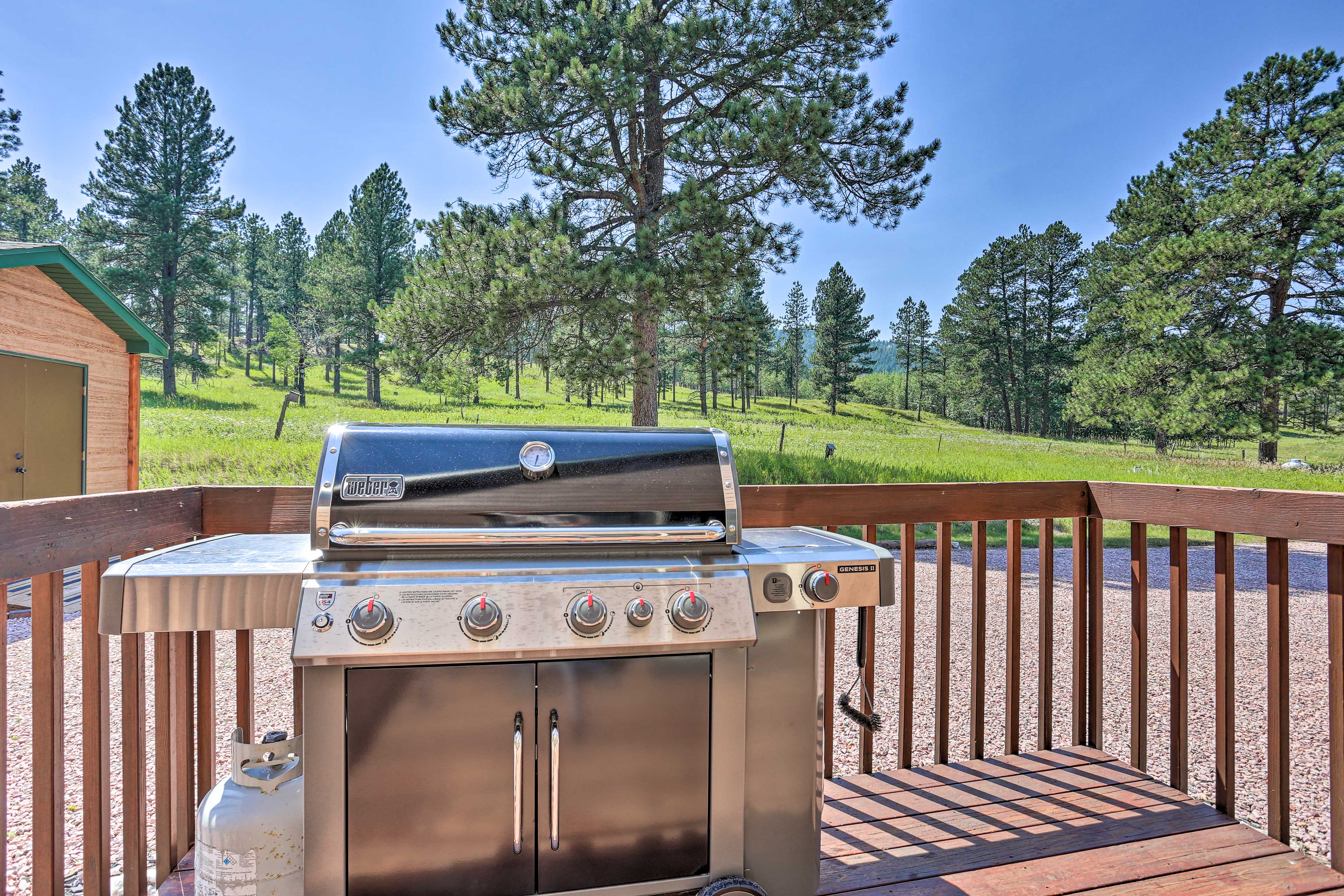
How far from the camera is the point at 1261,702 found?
10.1 ft

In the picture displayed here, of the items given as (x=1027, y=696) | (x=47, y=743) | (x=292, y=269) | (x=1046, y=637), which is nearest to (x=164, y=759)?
(x=47, y=743)

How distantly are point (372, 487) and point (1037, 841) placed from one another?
1.59m

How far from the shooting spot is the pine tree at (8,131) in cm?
1284

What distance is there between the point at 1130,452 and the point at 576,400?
12753mm

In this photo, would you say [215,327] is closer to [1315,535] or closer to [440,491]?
[440,491]

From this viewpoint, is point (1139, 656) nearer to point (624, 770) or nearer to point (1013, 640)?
point (1013, 640)

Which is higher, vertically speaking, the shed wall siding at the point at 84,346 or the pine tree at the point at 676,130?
the pine tree at the point at 676,130

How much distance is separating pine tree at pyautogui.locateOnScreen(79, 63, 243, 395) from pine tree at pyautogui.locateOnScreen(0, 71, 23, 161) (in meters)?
2.76

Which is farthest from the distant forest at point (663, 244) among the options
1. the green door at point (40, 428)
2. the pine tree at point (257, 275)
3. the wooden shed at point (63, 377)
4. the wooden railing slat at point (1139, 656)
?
the wooden railing slat at point (1139, 656)

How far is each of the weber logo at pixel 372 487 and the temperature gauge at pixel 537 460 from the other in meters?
0.19

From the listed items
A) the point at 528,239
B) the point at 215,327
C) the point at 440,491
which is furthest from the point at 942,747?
the point at 215,327

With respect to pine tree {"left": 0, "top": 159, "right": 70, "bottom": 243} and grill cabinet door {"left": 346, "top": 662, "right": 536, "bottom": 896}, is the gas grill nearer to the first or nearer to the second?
grill cabinet door {"left": 346, "top": 662, "right": 536, "bottom": 896}

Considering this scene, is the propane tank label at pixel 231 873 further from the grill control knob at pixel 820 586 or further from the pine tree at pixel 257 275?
the pine tree at pixel 257 275

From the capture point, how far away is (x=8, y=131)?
509 inches
